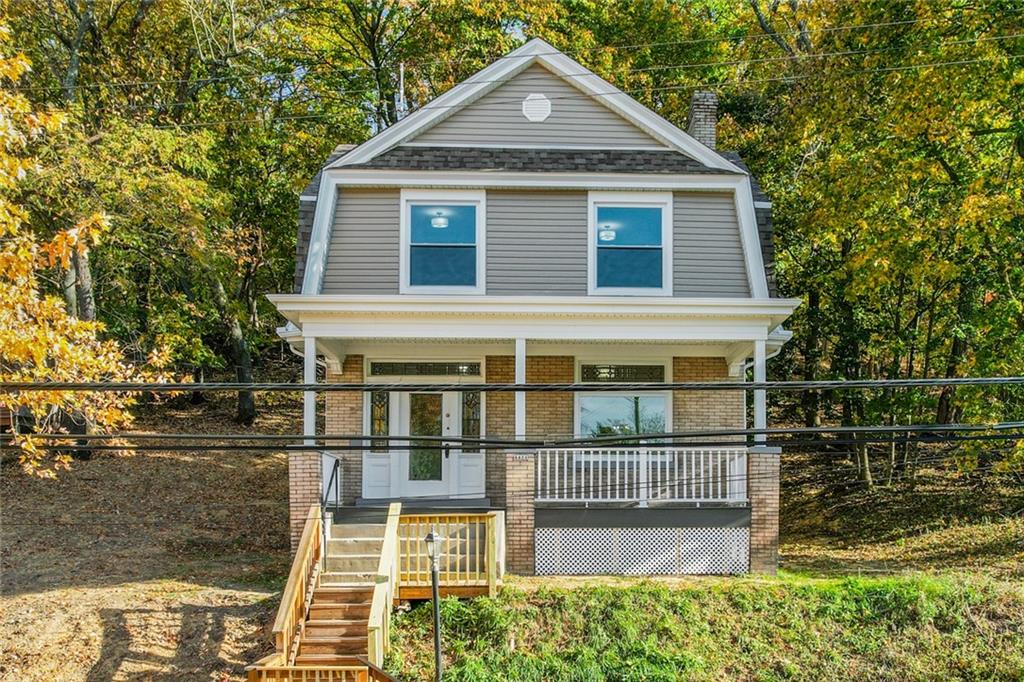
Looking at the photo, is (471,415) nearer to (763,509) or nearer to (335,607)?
(335,607)

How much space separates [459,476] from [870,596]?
6483mm

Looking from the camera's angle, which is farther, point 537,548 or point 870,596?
point 537,548

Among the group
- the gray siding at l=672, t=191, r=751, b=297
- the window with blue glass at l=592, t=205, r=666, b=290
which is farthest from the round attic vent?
the gray siding at l=672, t=191, r=751, b=297

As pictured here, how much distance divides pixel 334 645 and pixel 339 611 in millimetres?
614

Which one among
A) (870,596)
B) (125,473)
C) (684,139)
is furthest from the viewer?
(125,473)

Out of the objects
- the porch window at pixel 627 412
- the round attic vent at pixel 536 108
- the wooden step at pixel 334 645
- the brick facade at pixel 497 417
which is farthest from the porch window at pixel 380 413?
the round attic vent at pixel 536 108

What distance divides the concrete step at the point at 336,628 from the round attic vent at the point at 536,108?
325 inches

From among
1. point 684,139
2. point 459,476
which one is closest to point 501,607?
point 459,476

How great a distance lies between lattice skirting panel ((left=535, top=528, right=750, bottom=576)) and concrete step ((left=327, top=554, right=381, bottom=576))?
8.11 feet

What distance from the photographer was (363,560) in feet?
39.2

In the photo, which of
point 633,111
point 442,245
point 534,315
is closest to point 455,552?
point 534,315

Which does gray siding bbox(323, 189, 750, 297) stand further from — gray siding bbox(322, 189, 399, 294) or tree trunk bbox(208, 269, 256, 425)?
tree trunk bbox(208, 269, 256, 425)

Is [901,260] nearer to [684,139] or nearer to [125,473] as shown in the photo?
[684,139]

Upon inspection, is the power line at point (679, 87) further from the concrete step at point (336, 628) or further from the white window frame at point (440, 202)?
the concrete step at point (336, 628)
